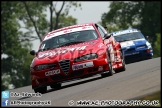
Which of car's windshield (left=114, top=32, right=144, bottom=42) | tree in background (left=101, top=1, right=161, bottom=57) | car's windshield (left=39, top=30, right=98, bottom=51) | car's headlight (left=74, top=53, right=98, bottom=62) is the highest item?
tree in background (left=101, top=1, right=161, bottom=57)

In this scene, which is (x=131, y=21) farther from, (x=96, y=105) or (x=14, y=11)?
(x=96, y=105)

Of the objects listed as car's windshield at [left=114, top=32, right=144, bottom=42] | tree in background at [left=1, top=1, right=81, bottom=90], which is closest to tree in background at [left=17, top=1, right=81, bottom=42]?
tree in background at [left=1, top=1, right=81, bottom=90]

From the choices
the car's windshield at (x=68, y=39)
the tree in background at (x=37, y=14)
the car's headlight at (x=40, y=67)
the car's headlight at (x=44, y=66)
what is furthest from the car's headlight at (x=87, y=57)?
the tree in background at (x=37, y=14)

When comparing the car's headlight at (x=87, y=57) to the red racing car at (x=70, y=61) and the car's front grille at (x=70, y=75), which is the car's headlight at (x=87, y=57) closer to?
the red racing car at (x=70, y=61)

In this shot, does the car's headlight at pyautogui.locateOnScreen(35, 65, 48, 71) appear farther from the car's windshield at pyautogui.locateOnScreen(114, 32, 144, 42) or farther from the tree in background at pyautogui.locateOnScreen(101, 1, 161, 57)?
the tree in background at pyautogui.locateOnScreen(101, 1, 161, 57)

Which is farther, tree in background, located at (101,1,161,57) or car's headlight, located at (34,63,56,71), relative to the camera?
→ tree in background, located at (101,1,161,57)

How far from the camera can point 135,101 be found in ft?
35.3

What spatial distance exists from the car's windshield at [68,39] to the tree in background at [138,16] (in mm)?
69618

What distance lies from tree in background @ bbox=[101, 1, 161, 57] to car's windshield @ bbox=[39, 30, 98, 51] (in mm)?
69618

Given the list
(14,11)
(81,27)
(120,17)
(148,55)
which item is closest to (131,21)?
(120,17)

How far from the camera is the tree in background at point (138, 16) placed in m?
88.9

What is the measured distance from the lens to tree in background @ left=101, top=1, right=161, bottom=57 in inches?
3499

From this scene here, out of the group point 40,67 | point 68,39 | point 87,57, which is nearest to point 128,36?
point 68,39

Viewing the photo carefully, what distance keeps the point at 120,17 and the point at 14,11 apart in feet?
97.4
